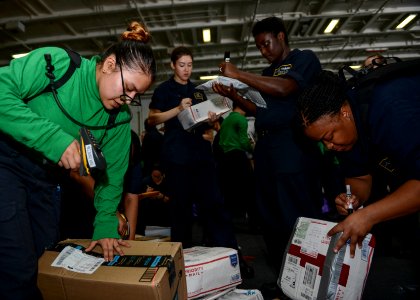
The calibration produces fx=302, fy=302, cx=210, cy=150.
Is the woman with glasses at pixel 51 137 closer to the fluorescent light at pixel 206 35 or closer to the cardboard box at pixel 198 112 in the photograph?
the cardboard box at pixel 198 112

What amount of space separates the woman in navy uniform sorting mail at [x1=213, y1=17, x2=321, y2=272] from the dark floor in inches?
17.5

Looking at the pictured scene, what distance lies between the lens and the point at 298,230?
4.41ft

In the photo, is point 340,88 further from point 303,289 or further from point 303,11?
point 303,11

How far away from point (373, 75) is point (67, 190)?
1.66 meters

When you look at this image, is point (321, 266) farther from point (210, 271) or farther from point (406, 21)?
point (406, 21)

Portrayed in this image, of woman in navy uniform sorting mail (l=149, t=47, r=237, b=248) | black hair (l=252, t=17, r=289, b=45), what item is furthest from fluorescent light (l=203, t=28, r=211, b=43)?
black hair (l=252, t=17, r=289, b=45)

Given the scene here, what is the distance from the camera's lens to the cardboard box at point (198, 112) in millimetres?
2010

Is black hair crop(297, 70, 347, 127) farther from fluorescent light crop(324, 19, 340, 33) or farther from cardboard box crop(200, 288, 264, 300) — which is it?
fluorescent light crop(324, 19, 340, 33)

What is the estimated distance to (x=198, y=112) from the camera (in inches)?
80.4

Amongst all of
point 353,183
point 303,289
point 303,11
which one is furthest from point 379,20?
point 303,289

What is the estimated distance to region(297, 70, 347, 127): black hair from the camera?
3.70ft

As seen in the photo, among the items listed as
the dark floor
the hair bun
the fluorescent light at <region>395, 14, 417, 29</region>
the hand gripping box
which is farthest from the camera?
the fluorescent light at <region>395, 14, 417, 29</region>

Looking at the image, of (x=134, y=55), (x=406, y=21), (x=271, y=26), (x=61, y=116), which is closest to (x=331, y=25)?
(x=406, y=21)

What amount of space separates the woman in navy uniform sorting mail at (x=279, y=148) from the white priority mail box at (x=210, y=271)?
334 millimetres
